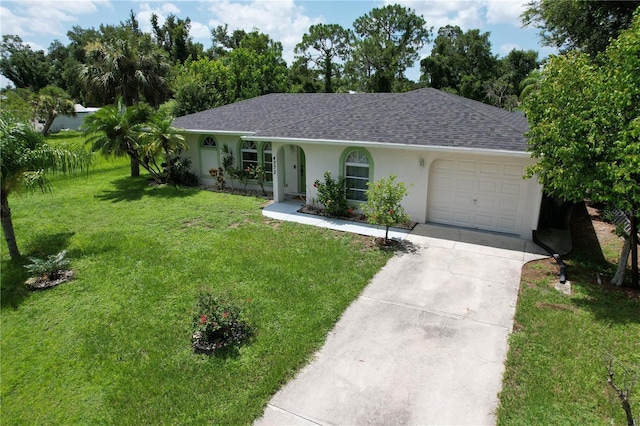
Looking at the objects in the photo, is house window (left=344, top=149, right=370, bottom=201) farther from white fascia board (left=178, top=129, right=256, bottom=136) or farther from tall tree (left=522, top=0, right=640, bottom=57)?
tall tree (left=522, top=0, right=640, bottom=57)

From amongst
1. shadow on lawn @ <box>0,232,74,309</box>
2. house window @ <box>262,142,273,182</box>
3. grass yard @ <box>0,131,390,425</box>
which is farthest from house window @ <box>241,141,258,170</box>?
shadow on lawn @ <box>0,232,74,309</box>

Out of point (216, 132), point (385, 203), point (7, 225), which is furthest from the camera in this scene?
point (216, 132)

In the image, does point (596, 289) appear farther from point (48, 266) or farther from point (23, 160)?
point (23, 160)

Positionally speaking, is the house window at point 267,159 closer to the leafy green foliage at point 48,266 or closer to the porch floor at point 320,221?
the porch floor at point 320,221

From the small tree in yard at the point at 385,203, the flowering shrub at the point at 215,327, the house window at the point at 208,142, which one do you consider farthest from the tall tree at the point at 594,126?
the house window at the point at 208,142

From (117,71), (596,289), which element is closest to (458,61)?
(117,71)

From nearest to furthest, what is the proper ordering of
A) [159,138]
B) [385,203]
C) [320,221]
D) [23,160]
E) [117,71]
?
[23,160]
[385,203]
[320,221]
[159,138]
[117,71]
